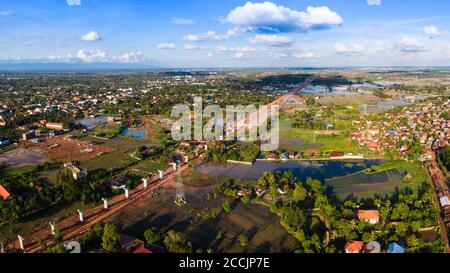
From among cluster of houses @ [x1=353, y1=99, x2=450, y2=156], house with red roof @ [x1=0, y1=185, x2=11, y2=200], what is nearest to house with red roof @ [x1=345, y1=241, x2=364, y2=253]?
cluster of houses @ [x1=353, y1=99, x2=450, y2=156]

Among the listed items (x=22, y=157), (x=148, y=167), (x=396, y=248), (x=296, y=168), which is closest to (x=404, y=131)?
(x=296, y=168)

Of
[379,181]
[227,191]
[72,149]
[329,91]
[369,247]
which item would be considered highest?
[329,91]

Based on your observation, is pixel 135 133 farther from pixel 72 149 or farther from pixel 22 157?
pixel 22 157

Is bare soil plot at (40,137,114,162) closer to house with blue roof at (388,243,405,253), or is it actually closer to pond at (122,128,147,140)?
pond at (122,128,147,140)

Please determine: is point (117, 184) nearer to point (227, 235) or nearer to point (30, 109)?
point (227, 235)
